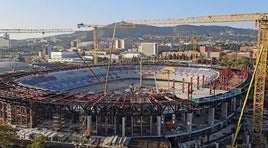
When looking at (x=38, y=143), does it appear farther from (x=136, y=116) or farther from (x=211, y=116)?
(x=211, y=116)

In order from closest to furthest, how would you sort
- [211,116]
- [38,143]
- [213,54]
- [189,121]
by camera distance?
[38,143]
[189,121]
[211,116]
[213,54]

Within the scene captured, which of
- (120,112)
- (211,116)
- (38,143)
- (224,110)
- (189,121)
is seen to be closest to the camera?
(38,143)

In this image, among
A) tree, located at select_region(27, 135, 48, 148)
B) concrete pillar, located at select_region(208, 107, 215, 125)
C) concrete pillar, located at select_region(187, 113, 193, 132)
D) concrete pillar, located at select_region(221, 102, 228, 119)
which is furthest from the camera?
concrete pillar, located at select_region(221, 102, 228, 119)

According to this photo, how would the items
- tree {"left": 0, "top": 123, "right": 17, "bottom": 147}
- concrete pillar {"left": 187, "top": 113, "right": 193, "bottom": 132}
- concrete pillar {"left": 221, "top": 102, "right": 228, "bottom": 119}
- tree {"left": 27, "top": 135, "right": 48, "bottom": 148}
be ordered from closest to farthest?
tree {"left": 27, "top": 135, "right": 48, "bottom": 148} < tree {"left": 0, "top": 123, "right": 17, "bottom": 147} < concrete pillar {"left": 187, "top": 113, "right": 193, "bottom": 132} < concrete pillar {"left": 221, "top": 102, "right": 228, "bottom": 119}

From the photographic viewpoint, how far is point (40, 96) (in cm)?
5294

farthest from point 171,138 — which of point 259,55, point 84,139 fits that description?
point 259,55

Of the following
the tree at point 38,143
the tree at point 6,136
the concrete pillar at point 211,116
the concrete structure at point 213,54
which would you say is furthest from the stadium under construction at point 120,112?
the concrete structure at point 213,54

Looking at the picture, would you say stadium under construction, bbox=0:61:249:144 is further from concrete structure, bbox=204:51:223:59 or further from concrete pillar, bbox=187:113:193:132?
concrete structure, bbox=204:51:223:59

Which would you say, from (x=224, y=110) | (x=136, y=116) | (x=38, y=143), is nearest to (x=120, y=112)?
(x=136, y=116)

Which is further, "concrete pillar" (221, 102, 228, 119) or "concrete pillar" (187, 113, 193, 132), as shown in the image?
"concrete pillar" (221, 102, 228, 119)

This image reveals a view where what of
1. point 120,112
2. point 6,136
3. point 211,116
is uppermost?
point 120,112

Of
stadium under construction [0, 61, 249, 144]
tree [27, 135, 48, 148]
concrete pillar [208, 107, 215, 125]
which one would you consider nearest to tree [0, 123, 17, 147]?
tree [27, 135, 48, 148]

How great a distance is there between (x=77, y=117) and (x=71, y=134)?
581 centimetres

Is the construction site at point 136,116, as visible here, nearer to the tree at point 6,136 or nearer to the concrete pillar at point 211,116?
the concrete pillar at point 211,116
